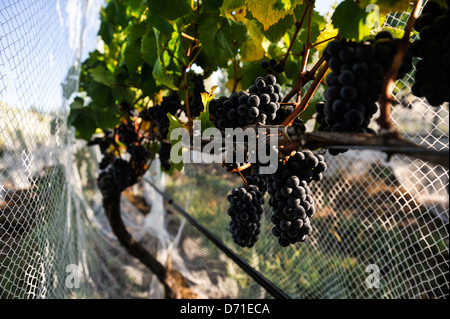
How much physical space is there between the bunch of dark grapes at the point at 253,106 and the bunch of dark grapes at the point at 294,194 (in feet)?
0.39

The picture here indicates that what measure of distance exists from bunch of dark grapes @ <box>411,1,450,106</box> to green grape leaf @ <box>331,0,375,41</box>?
8 cm

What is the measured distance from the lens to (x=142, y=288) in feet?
8.39

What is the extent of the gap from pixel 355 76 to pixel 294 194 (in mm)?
301

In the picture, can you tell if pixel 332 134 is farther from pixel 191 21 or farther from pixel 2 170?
pixel 2 170

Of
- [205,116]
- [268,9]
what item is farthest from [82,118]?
[268,9]

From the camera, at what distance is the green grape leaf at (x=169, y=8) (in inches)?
30.4

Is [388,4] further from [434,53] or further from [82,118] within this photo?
[82,118]

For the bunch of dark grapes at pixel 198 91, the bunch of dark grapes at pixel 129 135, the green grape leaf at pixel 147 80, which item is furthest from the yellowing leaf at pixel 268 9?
the bunch of dark grapes at pixel 129 135

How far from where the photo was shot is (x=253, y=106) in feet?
2.03

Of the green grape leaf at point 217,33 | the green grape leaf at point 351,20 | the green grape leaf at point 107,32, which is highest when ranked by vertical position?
the green grape leaf at point 351,20

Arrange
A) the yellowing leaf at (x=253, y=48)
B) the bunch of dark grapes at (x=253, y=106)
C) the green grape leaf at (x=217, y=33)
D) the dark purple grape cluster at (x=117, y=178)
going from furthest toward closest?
the dark purple grape cluster at (x=117, y=178)
the yellowing leaf at (x=253, y=48)
the green grape leaf at (x=217, y=33)
the bunch of dark grapes at (x=253, y=106)

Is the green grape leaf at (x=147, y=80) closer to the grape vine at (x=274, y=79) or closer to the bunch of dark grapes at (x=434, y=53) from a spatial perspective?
the grape vine at (x=274, y=79)

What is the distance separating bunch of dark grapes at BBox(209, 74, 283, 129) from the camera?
625 mm
